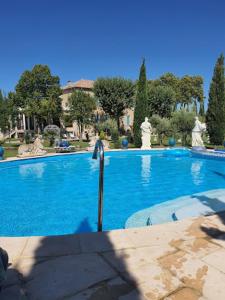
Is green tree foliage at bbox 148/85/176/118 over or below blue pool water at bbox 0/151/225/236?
over

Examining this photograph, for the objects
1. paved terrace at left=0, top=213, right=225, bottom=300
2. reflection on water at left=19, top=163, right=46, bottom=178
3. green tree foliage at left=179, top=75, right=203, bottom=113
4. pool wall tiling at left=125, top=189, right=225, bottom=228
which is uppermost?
green tree foliage at left=179, top=75, right=203, bottom=113

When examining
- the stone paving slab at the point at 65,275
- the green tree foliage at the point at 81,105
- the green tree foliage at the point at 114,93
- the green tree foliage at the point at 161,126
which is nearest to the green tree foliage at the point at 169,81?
the green tree foliage at the point at 114,93

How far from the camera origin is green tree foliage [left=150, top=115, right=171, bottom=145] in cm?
2238

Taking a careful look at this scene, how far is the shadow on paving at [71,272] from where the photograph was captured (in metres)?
1.91

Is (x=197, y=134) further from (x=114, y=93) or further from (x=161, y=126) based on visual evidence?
(x=114, y=93)

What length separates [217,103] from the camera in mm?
21031

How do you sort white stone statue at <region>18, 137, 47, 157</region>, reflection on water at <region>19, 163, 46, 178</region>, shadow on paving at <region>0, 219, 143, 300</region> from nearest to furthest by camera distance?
shadow on paving at <region>0, 219, 143, 300</region>
reflection on water at <region>19, 163, 46, 178</region>
white stone statue at <region>18, 137, 47, 157</region>

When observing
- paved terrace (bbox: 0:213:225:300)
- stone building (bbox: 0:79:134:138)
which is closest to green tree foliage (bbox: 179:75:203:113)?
stone building (bbox: 0:79:134:138)

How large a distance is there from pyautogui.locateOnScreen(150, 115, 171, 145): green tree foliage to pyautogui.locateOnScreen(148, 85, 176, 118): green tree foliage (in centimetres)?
959

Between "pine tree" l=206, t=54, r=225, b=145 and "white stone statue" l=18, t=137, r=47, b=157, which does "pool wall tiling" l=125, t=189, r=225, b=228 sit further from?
"pine tree" l=206, t=54, r=225, b=145

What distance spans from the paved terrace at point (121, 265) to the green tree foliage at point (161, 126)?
777 inches

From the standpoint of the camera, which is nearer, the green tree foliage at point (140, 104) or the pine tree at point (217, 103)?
the pine tree at point (217, 103)

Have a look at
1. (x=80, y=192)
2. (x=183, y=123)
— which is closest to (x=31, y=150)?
(x=80, y=192)

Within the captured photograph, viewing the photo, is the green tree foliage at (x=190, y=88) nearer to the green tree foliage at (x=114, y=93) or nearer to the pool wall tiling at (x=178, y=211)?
the green tree foliage at (x=114, y=93)
